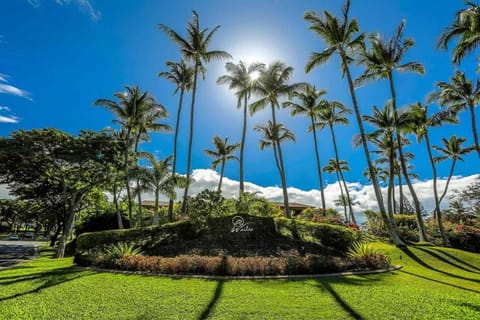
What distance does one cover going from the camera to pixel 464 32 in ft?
44.7

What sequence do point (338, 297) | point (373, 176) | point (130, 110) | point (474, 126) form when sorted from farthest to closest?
1. point (130, 110)
2. point (474, 126)
3. point (373, 176)
4. point (338, 297)

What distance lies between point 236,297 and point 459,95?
71.0 ft

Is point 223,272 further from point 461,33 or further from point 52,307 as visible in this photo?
point 461,33

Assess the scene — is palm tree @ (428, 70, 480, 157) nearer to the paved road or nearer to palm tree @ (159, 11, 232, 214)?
palm tree @ (159, 11, 232, 214)

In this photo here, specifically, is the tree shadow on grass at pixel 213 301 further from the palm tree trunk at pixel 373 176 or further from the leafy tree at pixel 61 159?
the leafy tree at pixel 61 159

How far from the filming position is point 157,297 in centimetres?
639

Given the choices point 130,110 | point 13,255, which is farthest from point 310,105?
point 13,255

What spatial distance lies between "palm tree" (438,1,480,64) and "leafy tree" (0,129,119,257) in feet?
76.6

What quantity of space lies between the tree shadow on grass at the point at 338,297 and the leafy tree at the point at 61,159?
18.6m

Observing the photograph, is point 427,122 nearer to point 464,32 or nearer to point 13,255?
point 464,32

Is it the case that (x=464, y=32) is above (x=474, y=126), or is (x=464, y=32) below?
above

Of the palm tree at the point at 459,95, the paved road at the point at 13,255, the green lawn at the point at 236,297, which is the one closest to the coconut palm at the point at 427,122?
the palm tree at the point at 459,95

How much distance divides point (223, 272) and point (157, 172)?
49.4 feet

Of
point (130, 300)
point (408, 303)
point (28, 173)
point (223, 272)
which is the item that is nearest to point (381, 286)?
point (408, 303)
